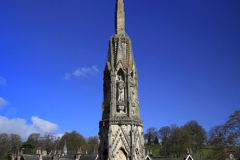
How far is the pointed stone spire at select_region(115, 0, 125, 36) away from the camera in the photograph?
1898cm

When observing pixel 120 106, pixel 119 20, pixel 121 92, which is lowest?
pixel 120 106

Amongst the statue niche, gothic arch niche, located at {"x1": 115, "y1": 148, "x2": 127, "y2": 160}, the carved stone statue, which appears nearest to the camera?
gothic arch niche, located at {"x1": 115, "y1": 148, "x2": 127, "y2": 160}

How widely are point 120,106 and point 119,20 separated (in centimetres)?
637

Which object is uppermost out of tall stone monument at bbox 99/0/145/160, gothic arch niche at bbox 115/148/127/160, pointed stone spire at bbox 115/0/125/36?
pointed stone spire at bbox 115/0/125/36

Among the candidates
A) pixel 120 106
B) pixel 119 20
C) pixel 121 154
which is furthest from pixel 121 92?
pixel 119 20

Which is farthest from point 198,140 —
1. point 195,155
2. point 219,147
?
point 219,147

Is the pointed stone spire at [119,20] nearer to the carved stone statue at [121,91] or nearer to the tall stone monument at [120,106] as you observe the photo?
the tall stone monument at [120,106]

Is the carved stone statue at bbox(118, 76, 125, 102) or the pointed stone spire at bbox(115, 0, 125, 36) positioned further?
the pointed stone spire at bbox(115, 0, 125, 36)

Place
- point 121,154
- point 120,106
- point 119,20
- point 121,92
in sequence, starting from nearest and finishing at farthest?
point 121,154, point 120,106, point 121,92, point 119,20

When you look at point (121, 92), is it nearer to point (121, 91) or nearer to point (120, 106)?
point (121, 91)

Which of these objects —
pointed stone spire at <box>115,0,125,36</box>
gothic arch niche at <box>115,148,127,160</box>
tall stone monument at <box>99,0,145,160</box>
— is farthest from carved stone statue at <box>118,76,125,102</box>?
pointed stone spire at <box>115,0,125,36</box>

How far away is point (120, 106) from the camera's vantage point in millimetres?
17031

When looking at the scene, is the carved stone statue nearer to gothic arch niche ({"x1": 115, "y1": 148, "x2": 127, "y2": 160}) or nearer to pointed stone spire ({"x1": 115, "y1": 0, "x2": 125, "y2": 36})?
gothic arch niche ({"x1": 115, "y1": 148, "x2": 127, "y2": 160})

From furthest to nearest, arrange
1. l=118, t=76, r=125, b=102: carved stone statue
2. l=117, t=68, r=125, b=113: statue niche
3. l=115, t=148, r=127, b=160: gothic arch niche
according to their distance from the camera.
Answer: l=118, t=76, r=125, b=102: carved stone statue, l=117, t=68, r=125, b=113: statue niche, l=115, t=148, r=127, b=160: gothic arch niche
